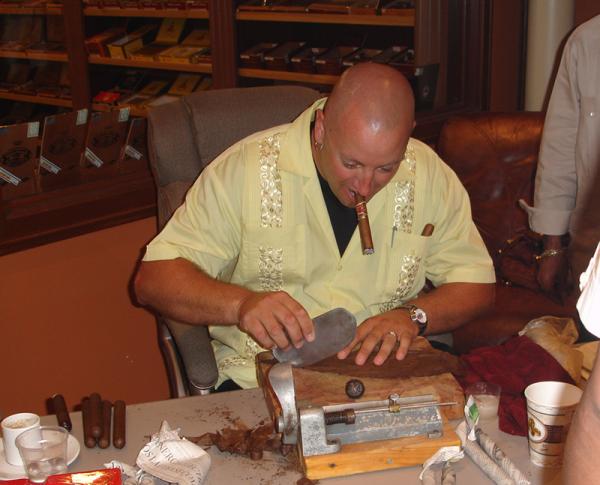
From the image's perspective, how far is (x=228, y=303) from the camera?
1847 mm

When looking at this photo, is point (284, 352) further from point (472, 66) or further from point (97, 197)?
point (472, 66)

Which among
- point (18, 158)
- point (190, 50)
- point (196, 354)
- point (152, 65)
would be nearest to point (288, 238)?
point (196, 354)

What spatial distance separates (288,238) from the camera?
2.01 metres

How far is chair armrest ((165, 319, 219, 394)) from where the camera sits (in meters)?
1.91

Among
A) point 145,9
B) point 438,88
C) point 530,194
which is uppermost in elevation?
point 145,9

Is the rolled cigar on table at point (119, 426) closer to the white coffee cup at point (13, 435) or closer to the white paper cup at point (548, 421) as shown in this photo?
the white coffee cup at point (13, 435)

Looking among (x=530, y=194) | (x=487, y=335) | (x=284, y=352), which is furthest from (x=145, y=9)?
(x=284, y=352)

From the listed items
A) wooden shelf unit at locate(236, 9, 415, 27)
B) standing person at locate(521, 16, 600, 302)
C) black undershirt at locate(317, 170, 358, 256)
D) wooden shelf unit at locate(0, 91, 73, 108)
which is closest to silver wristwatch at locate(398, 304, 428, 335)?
black undershirt at locate(317, 170, 358, 256)

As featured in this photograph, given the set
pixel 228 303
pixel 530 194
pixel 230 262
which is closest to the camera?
pixel 228 303

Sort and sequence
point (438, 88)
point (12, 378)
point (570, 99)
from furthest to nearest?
1. point (438, 88)
2. point (12, 378)
3. point (570, 99)

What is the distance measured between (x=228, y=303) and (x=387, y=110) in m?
0.53

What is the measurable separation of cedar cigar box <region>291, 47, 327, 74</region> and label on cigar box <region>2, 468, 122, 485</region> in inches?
98.9

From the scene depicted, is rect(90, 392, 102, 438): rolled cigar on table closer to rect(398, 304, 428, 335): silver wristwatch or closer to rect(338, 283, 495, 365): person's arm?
rect(338, 283, 495, 365): person's arm

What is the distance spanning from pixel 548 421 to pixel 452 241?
787 millimetres
